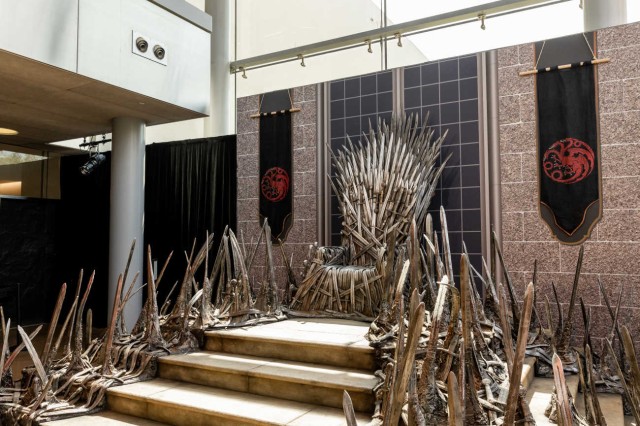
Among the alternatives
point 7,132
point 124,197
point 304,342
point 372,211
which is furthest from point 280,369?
point 7,132

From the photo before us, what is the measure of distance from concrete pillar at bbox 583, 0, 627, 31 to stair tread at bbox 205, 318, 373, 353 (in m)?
3.28

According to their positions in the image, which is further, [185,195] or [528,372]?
[185,195]

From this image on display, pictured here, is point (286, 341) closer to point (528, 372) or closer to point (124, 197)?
point (528, 372)

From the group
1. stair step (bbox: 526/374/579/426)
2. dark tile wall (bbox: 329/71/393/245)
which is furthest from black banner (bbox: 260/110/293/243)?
stair step (bbox: 526/374/579/426)

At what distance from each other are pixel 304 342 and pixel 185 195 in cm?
360

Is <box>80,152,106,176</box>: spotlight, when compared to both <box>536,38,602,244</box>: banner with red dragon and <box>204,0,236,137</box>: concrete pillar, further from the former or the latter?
<box>536,38,602,244</box>: banner with red dragon

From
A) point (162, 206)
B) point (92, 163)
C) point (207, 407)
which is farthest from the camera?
point (162, 206)

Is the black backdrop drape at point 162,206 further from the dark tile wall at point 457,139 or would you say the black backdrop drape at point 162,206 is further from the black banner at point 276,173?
the dark tile wall at point 457,139

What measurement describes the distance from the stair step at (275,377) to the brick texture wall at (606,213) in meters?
1.99

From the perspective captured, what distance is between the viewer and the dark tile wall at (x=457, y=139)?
4.07m

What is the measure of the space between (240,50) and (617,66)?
420 cm

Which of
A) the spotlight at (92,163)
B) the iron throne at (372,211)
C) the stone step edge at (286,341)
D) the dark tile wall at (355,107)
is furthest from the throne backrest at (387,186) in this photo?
the spotlight at (92,163)

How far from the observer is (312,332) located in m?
3.09

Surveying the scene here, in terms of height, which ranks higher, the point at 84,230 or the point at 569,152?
the point at 569,152
